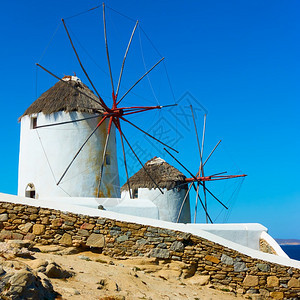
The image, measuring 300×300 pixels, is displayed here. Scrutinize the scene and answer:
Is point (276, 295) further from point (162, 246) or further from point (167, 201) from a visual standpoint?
point (167, 201)

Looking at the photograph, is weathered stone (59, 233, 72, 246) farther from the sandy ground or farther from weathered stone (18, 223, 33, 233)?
weathered stone (18, 223, 33, 233)

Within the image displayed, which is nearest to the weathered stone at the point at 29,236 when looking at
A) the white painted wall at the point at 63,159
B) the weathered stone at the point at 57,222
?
the weathered stone at the point at 57,222

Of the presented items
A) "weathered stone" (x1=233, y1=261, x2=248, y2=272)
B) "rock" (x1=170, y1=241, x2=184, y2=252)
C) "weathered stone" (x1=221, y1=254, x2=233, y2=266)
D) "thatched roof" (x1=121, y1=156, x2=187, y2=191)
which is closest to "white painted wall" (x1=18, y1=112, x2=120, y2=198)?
"thatched roof" (x1=121, y1=156, x2=187, y2=191)

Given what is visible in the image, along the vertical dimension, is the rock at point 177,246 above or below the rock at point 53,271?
above

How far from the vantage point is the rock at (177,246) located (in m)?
8.73

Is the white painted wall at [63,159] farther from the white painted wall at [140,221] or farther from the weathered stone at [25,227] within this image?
the weathered stone at [25,227]

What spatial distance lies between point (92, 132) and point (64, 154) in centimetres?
117

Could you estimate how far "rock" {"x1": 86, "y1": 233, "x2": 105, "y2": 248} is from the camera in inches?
339

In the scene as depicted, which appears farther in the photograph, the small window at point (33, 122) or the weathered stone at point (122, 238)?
the small window at point (33, 122)

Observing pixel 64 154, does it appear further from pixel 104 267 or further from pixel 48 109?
pixel 104 267

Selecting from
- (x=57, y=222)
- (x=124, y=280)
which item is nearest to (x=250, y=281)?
(x=124, y=280)

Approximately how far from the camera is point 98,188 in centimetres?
1348

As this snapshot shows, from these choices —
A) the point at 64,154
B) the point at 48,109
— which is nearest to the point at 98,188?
the point at 64,154

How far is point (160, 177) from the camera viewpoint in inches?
787
